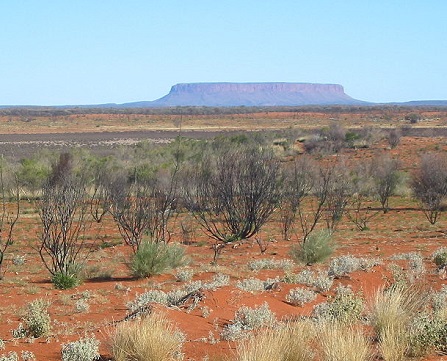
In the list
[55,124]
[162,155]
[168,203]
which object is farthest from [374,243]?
[55,124]

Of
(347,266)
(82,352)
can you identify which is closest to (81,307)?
(82,352)

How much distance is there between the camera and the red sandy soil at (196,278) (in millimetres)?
8164

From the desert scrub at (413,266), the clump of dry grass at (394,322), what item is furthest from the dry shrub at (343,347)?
the desert scrub at (413,266)

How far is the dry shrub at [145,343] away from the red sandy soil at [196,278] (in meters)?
0.47

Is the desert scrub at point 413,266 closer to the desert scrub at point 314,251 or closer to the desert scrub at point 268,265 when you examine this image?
the desert scrub at point 314,251

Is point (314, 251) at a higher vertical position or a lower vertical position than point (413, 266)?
lower

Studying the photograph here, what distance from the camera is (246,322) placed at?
8.20 m

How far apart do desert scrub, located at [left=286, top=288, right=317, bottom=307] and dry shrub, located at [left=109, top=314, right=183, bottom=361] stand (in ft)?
13.4

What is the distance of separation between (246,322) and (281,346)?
2509 mm

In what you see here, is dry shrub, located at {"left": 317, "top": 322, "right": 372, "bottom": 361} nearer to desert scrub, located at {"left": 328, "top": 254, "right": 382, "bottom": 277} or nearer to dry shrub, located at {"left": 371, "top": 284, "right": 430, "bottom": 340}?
dry shrub, located at {"left": 371, "top": 284, "right": 430, "bottom": 340}

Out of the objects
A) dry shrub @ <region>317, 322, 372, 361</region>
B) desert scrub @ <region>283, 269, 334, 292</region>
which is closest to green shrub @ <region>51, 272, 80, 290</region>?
desert scrub @ <region>283, 269, 334, 292</region>

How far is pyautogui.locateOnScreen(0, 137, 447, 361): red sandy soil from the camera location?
816 centimetres

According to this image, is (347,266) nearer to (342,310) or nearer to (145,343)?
(342,310)

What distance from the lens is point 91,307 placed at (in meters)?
11.9
